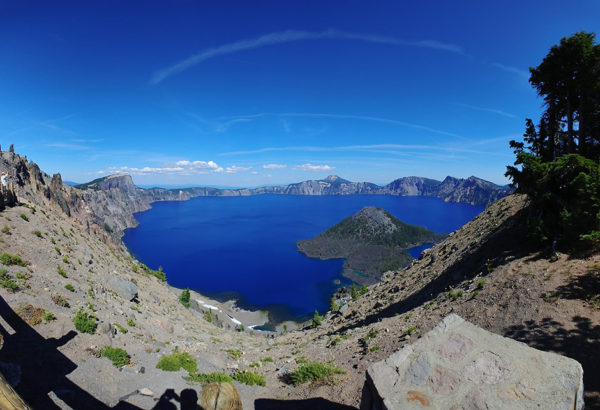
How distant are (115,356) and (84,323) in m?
3.65

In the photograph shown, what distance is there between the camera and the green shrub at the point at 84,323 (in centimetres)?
1733

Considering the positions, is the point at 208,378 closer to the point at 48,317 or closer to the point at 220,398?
the point at 220,398

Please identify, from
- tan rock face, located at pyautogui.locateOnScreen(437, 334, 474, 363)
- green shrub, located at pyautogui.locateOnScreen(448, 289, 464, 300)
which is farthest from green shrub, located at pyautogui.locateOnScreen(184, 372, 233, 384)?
green shrub, located at pyautogui.locateOnScreen(448, 289, 464, 300)

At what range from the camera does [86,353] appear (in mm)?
15352

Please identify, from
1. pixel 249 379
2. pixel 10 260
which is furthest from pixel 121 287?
pixel 249 379

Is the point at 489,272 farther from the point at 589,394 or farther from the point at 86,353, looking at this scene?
the point at 86,353

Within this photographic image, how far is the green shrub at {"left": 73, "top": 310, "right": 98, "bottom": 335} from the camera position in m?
17.3

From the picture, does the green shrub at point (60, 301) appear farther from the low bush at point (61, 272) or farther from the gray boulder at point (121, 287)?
the gray boulder at point (121, 287)

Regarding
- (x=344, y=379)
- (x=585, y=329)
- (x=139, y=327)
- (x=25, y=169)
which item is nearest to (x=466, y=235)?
(x=585, y=329)

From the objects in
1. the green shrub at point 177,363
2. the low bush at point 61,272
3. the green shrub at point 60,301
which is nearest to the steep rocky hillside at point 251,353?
the green shrub at point 60,301

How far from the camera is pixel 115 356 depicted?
1605 centimetres

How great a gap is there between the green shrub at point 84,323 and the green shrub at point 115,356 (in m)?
2.19

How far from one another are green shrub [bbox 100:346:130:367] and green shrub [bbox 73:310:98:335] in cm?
219

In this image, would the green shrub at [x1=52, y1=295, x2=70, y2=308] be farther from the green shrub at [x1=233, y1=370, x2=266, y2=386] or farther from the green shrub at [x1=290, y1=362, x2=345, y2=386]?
the green shrub at [x1=290, y1=362, x2=345, y2=386]
